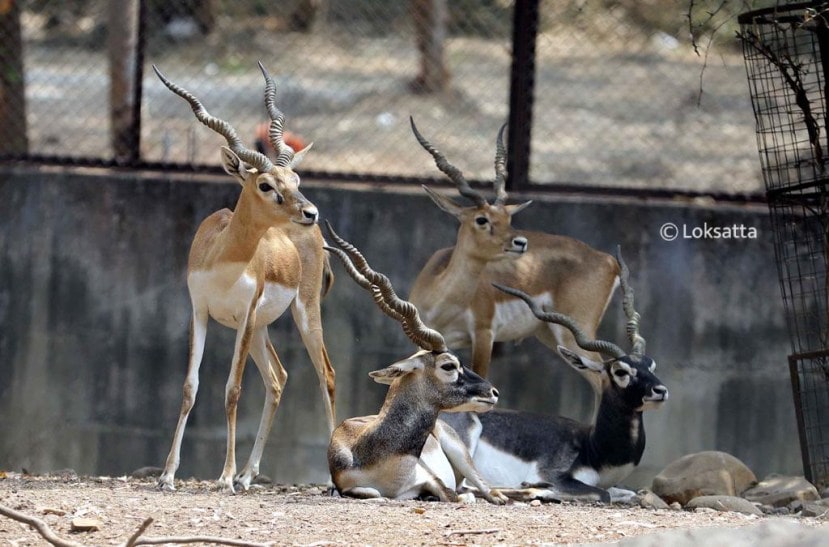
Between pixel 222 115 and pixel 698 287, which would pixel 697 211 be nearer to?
pixel 698 287

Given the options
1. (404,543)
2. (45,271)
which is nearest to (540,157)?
(45,271)

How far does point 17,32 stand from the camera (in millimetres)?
10328

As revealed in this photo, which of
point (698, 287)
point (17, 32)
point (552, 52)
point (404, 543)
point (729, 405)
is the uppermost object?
point (552, 52)

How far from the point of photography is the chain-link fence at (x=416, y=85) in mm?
14672

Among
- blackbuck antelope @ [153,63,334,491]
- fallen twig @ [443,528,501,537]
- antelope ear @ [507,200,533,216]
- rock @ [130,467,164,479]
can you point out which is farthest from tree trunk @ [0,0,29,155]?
fallen twig @ [443,528,501,537]

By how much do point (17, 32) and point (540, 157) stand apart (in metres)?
6.73

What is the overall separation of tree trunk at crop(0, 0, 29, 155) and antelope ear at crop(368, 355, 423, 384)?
4.39m

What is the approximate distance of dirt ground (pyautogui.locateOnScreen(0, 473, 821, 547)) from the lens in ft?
17.3

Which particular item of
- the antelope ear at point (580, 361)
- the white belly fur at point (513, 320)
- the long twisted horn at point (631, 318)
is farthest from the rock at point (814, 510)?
the white belly fur at point (513, 320)

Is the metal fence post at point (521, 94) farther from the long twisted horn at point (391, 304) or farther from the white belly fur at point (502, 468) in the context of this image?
the long twisted horn at point (391, 304)

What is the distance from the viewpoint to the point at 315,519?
568 cm

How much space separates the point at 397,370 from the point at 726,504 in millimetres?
1859

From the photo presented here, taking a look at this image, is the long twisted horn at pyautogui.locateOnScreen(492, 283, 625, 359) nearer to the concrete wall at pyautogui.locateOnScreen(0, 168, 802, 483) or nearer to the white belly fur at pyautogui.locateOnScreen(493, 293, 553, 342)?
the white belly fur at pyautogui.locateOnScreen(493, 293, 553, 342)

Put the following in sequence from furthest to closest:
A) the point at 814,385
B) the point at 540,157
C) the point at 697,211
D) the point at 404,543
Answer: the point at 540,157 → the point at 697,211 → the point at 814,385 → the point at 404,543
